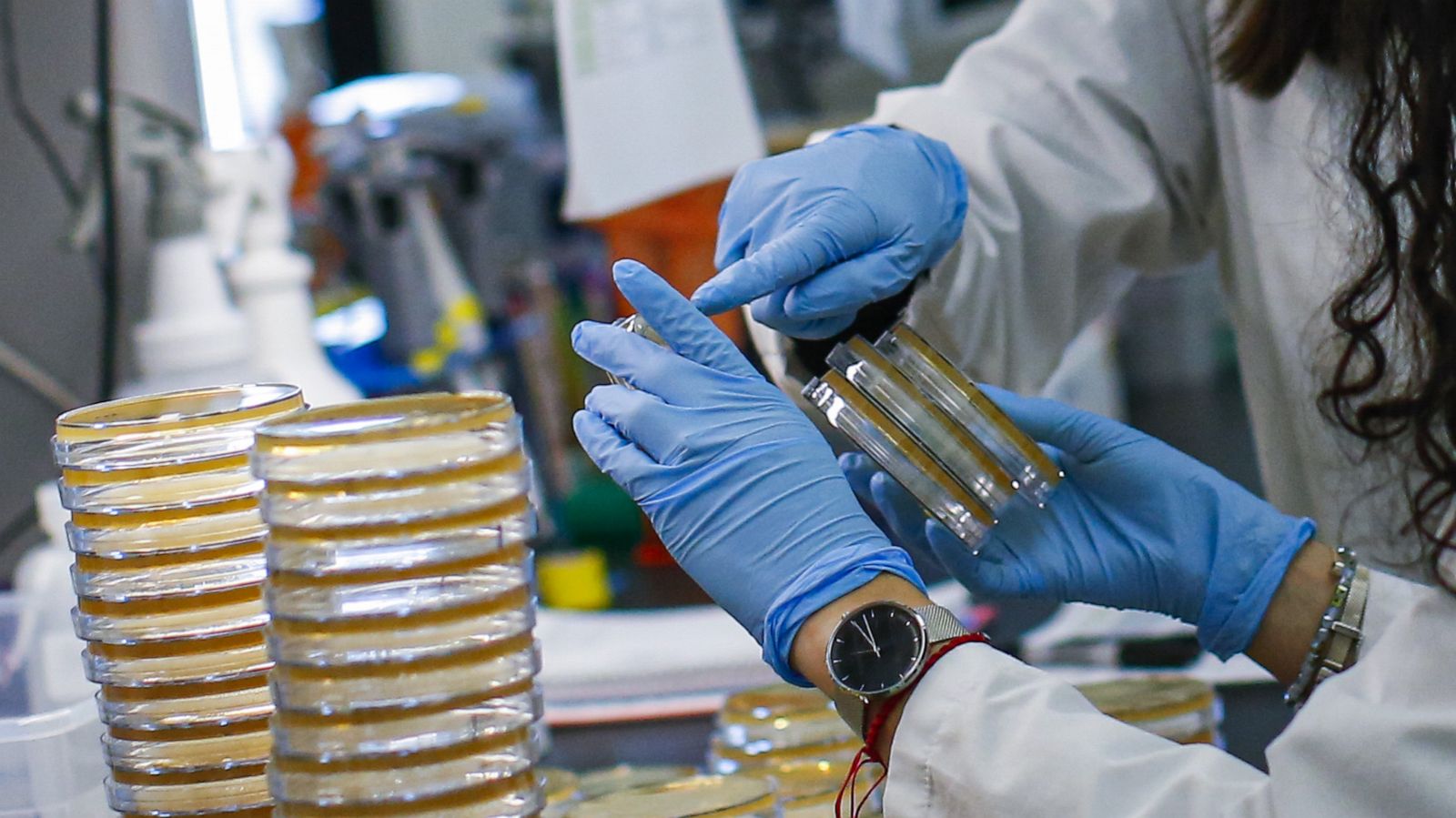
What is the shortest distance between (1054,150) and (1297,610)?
1.66 ft

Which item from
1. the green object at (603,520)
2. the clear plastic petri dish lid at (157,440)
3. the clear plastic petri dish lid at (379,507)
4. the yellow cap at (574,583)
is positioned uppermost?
the clear plastic petri dish lid at (157,440)

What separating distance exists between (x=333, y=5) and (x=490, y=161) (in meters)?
1.56

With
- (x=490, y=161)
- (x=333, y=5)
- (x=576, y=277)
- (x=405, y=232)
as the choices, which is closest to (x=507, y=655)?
(x=405, y=232)

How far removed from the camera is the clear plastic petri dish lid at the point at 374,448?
65 cm

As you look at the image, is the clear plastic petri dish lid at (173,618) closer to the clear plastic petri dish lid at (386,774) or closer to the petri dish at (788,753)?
the clear plastic petri dish lid at (386,774)

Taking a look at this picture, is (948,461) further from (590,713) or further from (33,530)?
(33,530)

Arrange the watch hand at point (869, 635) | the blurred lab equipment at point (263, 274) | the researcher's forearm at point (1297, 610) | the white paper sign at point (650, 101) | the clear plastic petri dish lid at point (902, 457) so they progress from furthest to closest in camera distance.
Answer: the white paper sign at point (650, 101) < the blurred lab equipment at point (263, 274) < the researcher's forearm at point (1297, 610) < the clear plastic petri dish lid at point (902, 457) < the watch hand at point (869, 635)

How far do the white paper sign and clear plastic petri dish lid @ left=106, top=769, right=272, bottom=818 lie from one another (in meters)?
1.31

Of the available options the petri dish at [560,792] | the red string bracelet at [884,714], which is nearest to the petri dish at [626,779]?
the petri dish at [560,792]

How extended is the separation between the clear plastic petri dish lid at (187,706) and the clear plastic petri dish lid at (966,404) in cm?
46

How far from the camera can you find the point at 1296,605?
104cm

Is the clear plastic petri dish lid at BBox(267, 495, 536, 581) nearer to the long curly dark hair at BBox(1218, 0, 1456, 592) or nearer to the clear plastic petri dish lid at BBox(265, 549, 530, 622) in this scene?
the clear plastic petri dish lid at BBox(265, 549, 530, 622)

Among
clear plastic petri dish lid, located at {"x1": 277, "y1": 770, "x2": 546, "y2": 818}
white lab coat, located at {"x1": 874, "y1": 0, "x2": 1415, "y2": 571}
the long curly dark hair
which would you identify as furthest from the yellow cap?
clear plastic petri dish lid, located at {"x1": 277, "y1": 770, "x2": 546, "y2": 818}

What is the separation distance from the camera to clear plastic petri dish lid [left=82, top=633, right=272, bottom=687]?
2.40 ft
